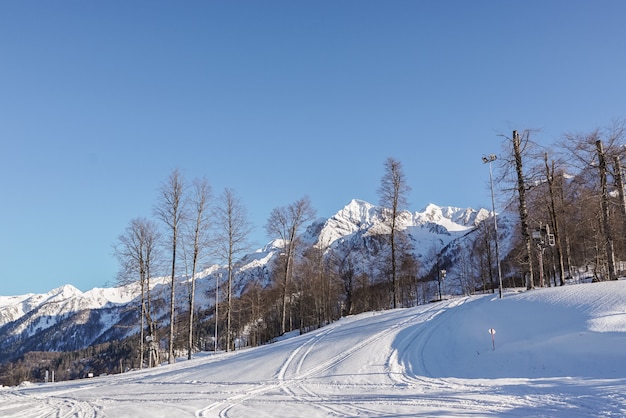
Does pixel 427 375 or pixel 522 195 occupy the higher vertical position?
pixel 522 195

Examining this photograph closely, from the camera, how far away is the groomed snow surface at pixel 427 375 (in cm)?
1049

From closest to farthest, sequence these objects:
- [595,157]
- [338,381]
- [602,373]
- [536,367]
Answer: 1. [602,373]
2. [536,367]
3. [338,381]
4. [595,157]

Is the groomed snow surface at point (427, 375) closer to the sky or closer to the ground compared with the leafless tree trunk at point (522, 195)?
closer to the ground

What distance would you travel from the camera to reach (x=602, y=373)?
472 inches

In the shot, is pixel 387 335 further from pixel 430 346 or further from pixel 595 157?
pixel 595 157

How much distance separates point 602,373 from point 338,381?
24.4ft

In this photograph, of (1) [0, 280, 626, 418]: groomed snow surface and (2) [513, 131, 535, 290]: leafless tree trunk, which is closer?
(1) [0, 280, 626, 418]: groomed snow surface

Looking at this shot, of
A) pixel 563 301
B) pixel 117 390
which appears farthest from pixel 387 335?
pixel 117 390

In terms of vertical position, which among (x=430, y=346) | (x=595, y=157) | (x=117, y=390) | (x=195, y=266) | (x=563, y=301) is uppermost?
(x=595, y=157)

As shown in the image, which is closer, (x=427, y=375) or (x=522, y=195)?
(x=427, y=375)

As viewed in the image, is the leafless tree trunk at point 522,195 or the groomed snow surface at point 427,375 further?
the leafless tree trunk at point 522,195

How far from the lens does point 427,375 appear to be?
1436cm

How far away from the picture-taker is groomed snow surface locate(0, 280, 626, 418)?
1049 centimetres

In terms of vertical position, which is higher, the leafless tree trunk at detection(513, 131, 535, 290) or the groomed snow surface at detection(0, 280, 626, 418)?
the leafless tree trunk at detection(513, 131, 535, 290)
